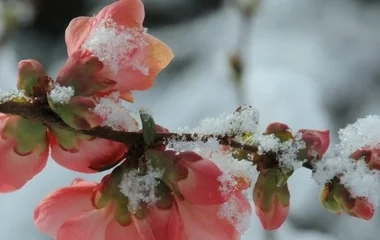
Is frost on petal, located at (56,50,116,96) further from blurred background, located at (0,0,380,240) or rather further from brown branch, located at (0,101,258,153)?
blurred background, located at (0,0,380,240)

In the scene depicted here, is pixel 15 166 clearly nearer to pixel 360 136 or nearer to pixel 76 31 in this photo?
pixel 76 31

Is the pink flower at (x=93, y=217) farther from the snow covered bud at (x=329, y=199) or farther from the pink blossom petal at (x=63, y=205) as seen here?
the snow covered bud at (x=329, y=199)

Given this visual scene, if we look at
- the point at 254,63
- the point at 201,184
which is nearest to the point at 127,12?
the point at 201,184

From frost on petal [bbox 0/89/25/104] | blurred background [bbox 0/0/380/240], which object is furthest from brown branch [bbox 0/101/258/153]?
blurred background [bbox 0/0/380/240]

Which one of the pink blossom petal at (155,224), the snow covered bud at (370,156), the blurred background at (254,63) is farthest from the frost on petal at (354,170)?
the blurred background at (254,63)

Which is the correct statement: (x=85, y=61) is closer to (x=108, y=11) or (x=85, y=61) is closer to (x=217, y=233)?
(x=108, y=11)

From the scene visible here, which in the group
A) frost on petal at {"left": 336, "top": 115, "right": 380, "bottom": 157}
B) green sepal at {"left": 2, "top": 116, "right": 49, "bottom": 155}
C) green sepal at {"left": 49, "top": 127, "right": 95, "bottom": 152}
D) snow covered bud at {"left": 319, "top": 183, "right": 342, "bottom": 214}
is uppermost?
frost on petal at {"left": 336, "top": 115, "right": 380, "bottom": 157}
